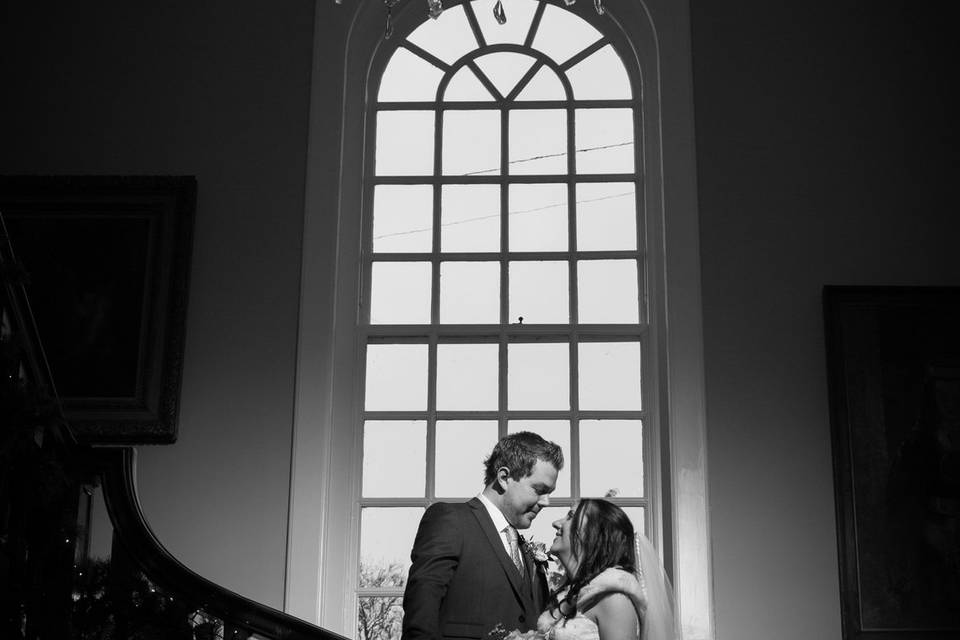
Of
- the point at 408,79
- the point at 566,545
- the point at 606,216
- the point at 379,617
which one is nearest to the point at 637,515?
the point at 379,617

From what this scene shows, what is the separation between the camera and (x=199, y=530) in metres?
6.16

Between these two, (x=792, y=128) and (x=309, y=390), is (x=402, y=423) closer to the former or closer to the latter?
(x=309, y=390)

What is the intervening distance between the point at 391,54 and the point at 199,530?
2760mm

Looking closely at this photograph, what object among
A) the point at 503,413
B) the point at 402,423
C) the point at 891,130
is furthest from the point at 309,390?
the point at 891,130

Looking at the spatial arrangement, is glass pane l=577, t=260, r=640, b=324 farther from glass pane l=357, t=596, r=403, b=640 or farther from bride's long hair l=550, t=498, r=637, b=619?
bride's long hair l=550, t=498, r=637, b=619

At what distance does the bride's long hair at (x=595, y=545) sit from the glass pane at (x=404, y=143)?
9.41ft

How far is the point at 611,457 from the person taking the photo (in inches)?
255

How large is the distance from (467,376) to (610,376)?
72 cm

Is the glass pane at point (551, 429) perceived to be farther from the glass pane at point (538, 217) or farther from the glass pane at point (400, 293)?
the glass pane at point (538, 217)

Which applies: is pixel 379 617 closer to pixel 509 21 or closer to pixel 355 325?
pixel 355 325

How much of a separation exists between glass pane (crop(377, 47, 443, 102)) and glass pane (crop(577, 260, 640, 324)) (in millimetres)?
1299

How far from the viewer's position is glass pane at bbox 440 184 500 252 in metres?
6.84

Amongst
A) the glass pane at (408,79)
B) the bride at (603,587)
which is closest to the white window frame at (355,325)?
the glass pane at (408,79)

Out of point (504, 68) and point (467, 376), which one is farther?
point (504, 68)
